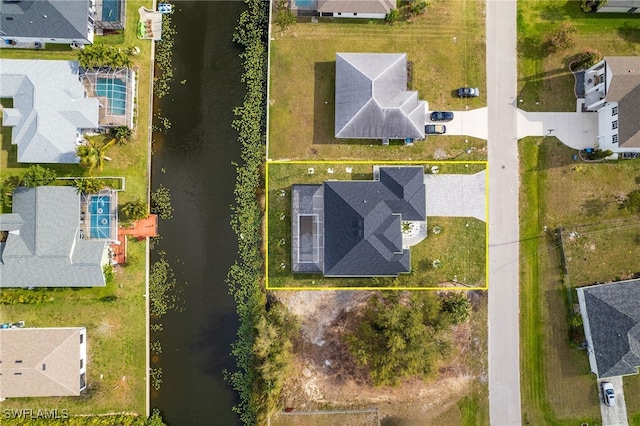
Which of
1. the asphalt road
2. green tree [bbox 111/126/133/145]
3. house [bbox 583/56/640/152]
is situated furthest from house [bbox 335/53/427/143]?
green tree [bbox 111/126/133/145]

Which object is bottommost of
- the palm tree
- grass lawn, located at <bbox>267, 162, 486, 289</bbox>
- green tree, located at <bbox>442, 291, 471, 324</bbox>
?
green tree, located at <bbox>442, 291, 471, 324</bbox>

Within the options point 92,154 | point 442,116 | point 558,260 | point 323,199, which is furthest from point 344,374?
point 92,154

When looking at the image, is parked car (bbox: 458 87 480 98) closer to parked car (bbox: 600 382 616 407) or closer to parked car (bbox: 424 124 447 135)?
parked car (bbox: 424 124 447 135)

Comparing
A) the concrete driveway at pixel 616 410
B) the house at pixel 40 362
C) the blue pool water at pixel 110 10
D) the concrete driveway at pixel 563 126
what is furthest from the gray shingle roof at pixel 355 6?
the concrete driveway at pixel 616 410

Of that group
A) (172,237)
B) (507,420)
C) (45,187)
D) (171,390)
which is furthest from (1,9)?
(507,420)

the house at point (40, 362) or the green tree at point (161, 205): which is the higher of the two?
the green tree at point (161, 205)

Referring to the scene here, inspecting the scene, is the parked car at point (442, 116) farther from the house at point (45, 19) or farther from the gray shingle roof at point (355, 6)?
the house at point (45, 19)

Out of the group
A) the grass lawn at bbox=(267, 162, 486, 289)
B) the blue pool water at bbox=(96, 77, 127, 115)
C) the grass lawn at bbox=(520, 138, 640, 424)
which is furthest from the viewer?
the grass lawn at bbox=(267, 162, 486, 289)

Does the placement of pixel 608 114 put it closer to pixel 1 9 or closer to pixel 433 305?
pixel 433 305
